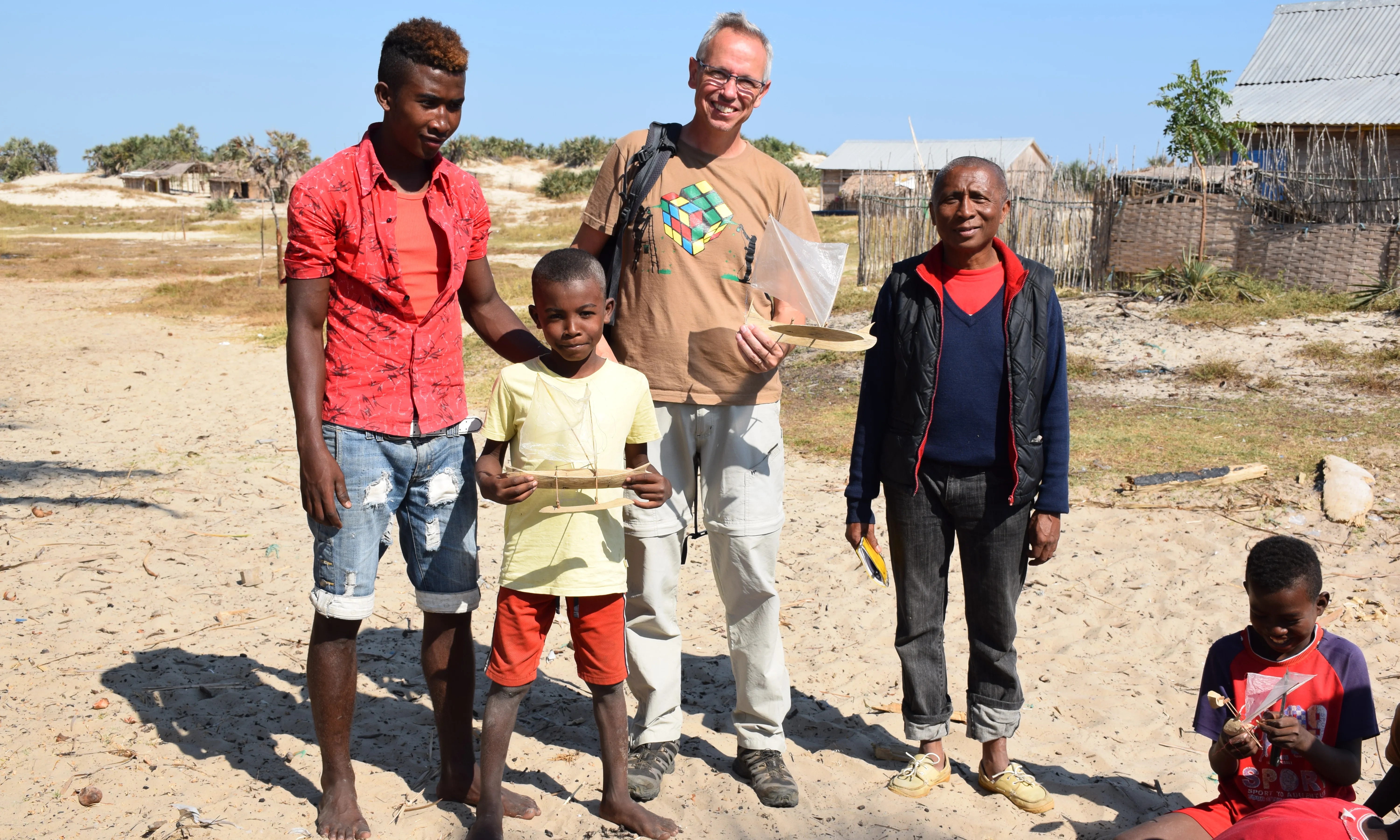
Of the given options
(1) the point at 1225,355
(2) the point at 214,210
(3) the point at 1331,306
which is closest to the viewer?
(1) the point at 1225,355

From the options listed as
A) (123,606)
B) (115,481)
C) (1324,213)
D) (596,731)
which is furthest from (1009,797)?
(1324,213)


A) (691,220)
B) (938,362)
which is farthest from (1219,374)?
(691,220)

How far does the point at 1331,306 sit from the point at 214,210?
47.0 m

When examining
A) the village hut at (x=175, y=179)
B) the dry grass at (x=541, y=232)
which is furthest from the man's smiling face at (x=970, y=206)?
the village hut at (x=175, y=179)

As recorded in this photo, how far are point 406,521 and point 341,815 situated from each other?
2.76ft

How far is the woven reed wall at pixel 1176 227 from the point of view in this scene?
523 inches

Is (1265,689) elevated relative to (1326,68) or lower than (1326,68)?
lower

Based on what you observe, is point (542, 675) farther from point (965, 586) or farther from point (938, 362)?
point (938, 362)

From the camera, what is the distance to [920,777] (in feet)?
10.3

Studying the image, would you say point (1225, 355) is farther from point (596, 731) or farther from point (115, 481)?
point (115, 481)

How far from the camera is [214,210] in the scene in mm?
46844

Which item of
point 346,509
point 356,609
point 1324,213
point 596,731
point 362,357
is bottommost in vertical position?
point 596,731

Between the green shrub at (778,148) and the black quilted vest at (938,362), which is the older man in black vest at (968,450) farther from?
the green shrub at (778,148)

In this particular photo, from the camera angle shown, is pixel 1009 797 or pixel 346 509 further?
pixel 1009 797
